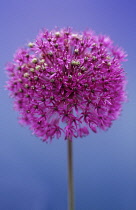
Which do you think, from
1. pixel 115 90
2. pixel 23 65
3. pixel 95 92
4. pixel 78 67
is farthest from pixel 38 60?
pixel 115 90

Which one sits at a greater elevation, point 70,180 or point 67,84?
point 67,84

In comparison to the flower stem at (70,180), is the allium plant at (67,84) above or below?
above

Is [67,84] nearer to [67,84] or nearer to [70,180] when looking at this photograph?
[67,84]

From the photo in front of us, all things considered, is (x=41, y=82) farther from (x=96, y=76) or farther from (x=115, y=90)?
(x=115, y=90)

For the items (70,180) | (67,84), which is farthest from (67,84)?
(70,180)

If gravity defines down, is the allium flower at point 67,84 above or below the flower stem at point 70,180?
above

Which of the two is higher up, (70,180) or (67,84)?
(67,84)

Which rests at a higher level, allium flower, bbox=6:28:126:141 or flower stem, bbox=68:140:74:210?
allium flower, bbox=6:28:126:141
